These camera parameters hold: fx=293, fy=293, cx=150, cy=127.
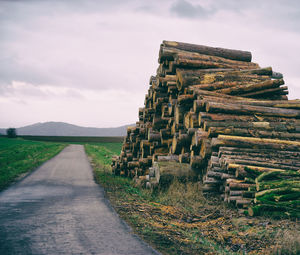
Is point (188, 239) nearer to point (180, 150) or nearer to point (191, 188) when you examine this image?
point (191, 188)

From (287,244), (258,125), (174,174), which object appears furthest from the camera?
(174,174)

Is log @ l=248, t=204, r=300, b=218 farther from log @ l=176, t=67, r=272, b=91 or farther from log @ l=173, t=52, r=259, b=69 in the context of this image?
log @ l=173, t=52, r=259, b=69

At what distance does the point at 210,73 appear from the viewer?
9531mm

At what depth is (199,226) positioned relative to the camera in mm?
5641

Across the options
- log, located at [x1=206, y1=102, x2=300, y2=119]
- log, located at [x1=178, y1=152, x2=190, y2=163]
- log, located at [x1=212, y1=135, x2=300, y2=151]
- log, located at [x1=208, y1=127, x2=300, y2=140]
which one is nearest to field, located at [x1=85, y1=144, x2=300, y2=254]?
log, located at [x1=178, y1=152, x2=190, y2=163]

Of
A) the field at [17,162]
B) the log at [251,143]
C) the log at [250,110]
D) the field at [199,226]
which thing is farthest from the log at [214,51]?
the field at [17,162]

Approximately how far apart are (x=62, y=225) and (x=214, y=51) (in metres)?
8.42

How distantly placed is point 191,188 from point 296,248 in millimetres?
3823

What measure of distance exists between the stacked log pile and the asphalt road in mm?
2278

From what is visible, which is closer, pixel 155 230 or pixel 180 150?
pixel 155 230

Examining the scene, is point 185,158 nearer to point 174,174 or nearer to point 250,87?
point 174,174

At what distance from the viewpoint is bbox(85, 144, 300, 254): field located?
4.40 m

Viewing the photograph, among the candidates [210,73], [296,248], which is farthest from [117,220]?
[210,73]

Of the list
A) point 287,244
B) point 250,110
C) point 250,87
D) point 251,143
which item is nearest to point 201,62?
point 250,87
